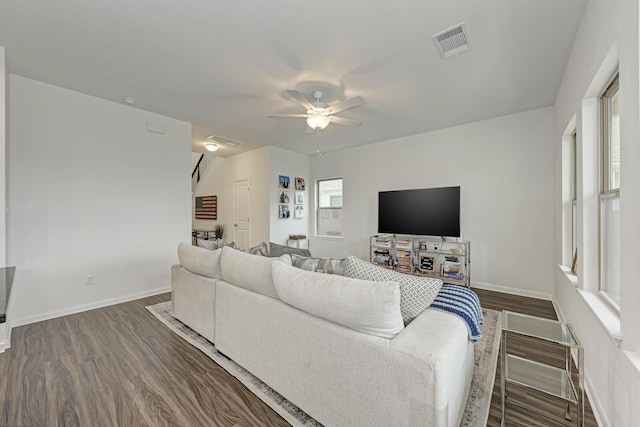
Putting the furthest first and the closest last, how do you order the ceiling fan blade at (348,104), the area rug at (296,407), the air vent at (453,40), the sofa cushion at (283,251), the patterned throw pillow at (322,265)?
the ceiling fan blade at (348,104)
the sofa cushion at (283,251)
the air vent at (453,40)
the patterned throw pillow at (322,265)
the area rug at (296,407)

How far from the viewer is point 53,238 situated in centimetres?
309

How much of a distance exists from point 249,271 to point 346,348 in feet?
3.05

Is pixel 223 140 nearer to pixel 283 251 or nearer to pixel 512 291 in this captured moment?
pixel 283 251

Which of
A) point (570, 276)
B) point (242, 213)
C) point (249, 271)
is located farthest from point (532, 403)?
point (242, 213)

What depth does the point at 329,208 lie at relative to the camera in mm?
6270

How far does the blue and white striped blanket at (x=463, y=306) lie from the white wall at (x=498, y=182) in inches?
111

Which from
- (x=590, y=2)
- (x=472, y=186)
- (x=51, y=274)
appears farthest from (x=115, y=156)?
(x=472, y=186)

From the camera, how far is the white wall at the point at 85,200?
2906 mm

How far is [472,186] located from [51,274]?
5.88m

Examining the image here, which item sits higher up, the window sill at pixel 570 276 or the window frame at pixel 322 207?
the window frame at pixel 322 207

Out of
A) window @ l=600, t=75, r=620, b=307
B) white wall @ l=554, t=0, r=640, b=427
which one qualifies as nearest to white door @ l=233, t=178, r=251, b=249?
white wall @ l=554, t=0, r=640, b=427

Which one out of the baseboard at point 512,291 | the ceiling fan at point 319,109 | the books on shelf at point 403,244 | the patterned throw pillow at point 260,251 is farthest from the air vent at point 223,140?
the baseboard at point 512,291

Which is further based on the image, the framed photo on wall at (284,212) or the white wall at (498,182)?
the framed photo on wall at (284,212)

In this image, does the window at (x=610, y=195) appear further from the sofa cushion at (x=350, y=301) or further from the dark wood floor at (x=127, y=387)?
the sofa cushion at (x=350, y=301)
